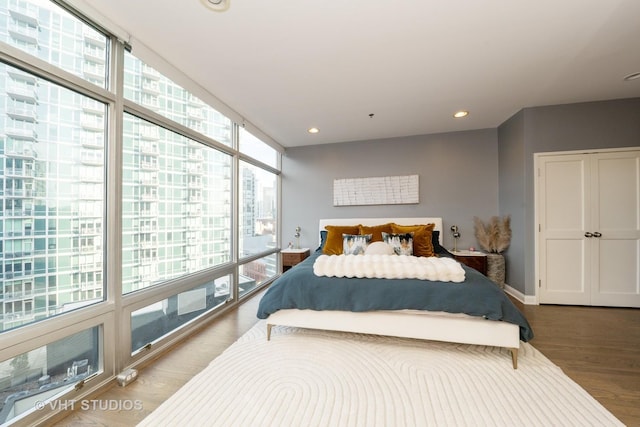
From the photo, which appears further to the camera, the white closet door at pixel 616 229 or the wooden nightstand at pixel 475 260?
the wooden nightstand at pixel 475 260

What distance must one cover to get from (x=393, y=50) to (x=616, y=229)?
355 cm

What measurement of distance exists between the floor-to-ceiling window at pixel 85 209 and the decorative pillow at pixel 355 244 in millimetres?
1797

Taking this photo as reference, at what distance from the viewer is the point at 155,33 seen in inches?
72.2

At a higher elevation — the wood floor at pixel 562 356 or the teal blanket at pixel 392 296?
the teal blanket at pixel 392 296

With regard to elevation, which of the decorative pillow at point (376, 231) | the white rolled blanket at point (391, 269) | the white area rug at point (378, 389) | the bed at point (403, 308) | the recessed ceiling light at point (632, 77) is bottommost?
the white area rug at point (378, 389)

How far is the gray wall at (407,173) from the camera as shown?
399 centimetres

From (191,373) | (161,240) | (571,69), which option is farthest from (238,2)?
(571,69)

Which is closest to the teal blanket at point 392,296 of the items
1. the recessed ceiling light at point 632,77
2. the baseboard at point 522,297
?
the baseboard at point 522,297

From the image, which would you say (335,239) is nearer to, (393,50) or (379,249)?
(379,249)

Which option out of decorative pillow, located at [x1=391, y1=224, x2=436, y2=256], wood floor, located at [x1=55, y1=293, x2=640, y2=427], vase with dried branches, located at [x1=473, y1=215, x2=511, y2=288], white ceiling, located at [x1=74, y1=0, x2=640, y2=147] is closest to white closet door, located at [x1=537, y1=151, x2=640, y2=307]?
wood floor, located at [x1=55, y1=293, x2=640, y2=427]

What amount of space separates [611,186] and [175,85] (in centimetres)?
515

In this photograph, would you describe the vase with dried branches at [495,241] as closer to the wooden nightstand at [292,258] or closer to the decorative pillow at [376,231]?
the decorative pillow at [376,231]

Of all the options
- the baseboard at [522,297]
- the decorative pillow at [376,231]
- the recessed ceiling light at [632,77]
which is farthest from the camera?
the decorative pillow at [376,231]

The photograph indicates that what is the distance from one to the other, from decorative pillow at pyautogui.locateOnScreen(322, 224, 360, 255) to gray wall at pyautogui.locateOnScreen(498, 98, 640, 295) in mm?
2246
